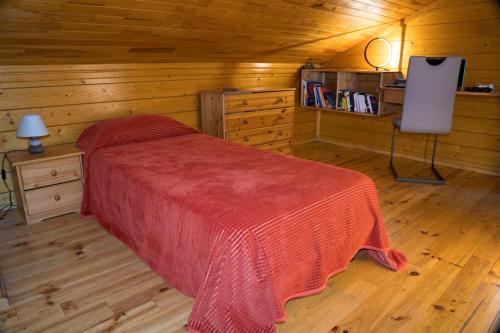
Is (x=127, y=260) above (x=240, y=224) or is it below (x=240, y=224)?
below

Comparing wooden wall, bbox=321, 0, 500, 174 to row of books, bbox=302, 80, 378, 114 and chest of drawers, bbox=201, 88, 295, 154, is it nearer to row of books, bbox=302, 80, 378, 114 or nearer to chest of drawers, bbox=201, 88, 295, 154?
row of books, bbox=302, 80, 378, 114

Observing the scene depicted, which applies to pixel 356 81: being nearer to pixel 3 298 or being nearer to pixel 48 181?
pixel 48 181

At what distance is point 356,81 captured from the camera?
430 centimetres

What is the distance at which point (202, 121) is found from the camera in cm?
363

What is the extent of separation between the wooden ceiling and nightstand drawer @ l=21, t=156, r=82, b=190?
749 mm

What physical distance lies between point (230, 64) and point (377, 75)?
1705mm

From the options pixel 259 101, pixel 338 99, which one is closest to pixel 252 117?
pixel 259 101

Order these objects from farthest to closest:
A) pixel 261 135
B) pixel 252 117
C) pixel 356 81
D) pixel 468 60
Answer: pixel 356 81 → pixel 261 135 → pixel 252 117 → pixel 468 60

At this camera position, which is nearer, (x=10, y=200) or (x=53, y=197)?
(x=53, y=197)

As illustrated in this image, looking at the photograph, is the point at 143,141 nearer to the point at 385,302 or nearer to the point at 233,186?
the point at 233,186

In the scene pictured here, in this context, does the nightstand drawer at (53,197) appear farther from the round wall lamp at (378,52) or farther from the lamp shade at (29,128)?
the round wall lamp at (378,52)

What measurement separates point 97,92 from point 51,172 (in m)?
0.80

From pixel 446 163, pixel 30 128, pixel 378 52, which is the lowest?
pixel 446 163

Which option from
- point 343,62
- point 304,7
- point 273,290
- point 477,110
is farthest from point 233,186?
point 343,62
